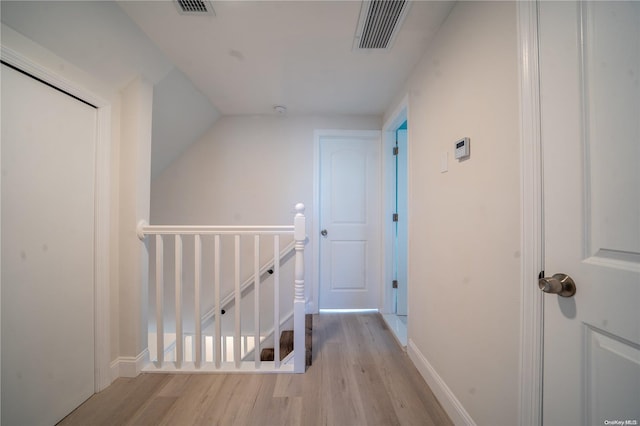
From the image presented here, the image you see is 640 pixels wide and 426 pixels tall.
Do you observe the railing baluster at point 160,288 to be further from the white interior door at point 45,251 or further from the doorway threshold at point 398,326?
the doorway threshold at point 398,326

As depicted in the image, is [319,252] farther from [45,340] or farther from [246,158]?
[45,340]

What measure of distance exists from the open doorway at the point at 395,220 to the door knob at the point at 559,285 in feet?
5.81

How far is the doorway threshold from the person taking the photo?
191cm

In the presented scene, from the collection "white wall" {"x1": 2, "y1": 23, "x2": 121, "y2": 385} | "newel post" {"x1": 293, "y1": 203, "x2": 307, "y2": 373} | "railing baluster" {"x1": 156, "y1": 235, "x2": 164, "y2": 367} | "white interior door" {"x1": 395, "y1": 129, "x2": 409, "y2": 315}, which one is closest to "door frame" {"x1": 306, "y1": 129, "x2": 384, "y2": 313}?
"white interior door" {"x1": 395, "y1": 129, "x2": 409, "y2": 315}

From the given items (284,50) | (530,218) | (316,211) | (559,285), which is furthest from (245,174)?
(559,285)

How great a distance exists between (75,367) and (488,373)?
7.09ft

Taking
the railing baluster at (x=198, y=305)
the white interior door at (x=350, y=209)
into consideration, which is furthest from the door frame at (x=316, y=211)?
the railing baluster at (x=198, y=305)

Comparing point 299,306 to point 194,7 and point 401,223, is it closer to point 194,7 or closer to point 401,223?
point 401,223

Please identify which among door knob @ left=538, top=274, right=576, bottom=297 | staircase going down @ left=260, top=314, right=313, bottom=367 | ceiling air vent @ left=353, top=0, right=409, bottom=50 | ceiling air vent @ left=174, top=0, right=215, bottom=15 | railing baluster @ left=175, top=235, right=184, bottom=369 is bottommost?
staircase going down @ left=260, top=314, right=313, bottom=367

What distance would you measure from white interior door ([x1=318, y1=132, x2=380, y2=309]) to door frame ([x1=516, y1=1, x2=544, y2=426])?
6.04 ft

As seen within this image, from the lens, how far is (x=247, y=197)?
2668 millimetres

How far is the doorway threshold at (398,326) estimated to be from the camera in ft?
6.27

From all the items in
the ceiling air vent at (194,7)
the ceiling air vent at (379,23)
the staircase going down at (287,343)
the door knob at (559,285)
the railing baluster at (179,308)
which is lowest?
the staircase going down at (287,343)

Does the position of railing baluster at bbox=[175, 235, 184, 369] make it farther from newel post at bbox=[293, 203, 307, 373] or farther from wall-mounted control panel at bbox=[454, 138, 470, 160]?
wall-mounted control panel at bbox=[454, 138, 470, 160]
